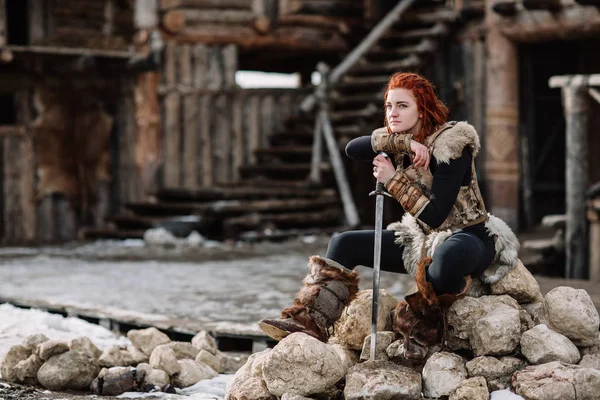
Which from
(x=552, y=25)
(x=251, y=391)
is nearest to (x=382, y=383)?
(x=251, y=391)

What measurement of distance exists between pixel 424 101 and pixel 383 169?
360mm

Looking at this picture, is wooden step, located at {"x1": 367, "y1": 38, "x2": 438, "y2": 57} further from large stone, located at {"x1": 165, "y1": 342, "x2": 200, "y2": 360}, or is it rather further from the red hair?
the red hair

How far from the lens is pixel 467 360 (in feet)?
13.8

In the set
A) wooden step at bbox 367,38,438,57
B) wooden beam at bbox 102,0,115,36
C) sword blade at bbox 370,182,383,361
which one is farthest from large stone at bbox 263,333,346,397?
wooden beam at bbox 102,0,115,36

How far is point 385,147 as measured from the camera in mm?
4309

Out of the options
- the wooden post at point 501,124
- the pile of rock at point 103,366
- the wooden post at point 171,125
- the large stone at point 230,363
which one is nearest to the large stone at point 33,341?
the pile of rock at point 103,366

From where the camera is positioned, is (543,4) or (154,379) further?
(543,4)

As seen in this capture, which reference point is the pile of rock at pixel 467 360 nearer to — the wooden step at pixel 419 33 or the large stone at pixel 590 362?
the large stone at pixel 590 362

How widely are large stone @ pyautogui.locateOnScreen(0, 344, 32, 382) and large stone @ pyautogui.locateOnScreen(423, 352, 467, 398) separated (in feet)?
6.95

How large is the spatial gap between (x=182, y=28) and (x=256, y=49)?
1.52 m

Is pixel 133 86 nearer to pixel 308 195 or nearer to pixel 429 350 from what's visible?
pixel 308 195

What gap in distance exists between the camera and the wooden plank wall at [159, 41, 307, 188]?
1388 cm

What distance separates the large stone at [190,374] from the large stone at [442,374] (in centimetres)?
133

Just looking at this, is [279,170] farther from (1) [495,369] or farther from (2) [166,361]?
(1) [495,369]
